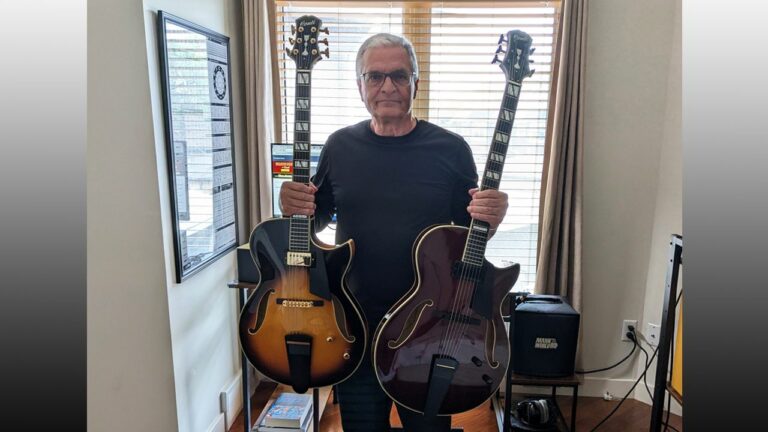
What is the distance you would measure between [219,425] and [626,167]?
226cm

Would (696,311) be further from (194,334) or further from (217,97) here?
(217,97)

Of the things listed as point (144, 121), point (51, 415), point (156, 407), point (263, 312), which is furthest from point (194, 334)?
point (51, 415)

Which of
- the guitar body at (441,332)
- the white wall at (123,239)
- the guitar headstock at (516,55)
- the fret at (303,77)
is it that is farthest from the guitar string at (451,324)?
the white wall at (123,239)

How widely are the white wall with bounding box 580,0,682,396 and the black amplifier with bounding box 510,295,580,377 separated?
0.46 metres

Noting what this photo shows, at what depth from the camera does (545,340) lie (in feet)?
6.47

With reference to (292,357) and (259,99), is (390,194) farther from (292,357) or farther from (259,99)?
(259,99)

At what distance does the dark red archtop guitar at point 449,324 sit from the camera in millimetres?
1216

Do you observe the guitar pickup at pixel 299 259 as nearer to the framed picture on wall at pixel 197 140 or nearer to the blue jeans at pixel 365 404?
the blue jeans at pixel 365 404

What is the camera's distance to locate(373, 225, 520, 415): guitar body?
1.22 metres

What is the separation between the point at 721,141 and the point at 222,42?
200 centimetres

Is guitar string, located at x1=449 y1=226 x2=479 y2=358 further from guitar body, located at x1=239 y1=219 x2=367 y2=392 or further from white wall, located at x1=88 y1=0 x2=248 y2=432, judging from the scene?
white wall, located at x1=88 y1=0 x2=248 y2=432

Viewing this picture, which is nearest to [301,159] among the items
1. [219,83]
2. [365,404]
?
[365,404]

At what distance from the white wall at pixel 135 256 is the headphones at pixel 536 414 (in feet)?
4.59

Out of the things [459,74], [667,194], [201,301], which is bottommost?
[201,301]
